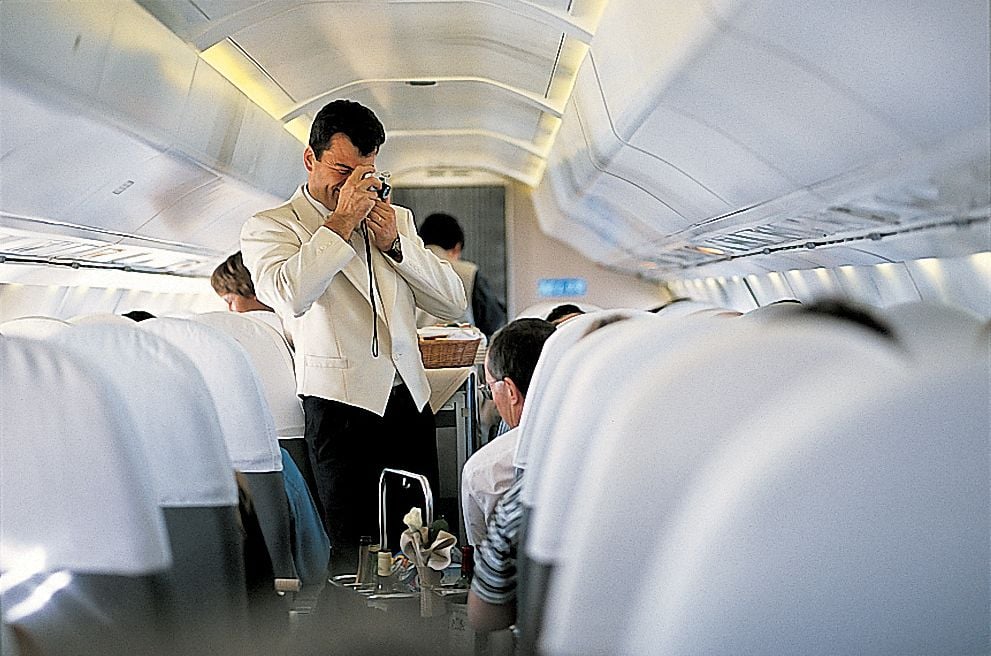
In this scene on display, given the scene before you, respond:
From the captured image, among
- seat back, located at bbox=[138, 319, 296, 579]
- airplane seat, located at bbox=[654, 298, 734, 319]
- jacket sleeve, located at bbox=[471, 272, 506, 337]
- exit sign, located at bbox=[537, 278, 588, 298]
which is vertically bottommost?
seat back, located at bbox=[138, 319, 296, 579]

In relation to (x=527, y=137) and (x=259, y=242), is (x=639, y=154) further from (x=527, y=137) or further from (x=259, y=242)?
(x=527, y=137)

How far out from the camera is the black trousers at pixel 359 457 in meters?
2.23

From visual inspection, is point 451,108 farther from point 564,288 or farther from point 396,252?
point 564,288

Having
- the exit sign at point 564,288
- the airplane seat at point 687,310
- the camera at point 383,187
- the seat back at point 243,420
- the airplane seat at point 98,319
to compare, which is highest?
the exit sign at point 564,288

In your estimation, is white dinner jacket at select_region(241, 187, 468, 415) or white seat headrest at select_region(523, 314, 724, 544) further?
white dinner jacket at select_region(241, 187, 468, 415)

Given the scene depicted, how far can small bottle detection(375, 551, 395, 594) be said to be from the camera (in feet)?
6.80

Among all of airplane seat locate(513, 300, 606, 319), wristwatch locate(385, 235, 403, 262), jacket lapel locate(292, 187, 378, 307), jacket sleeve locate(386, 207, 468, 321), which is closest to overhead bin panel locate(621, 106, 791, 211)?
airplane seat locate(513, 300, 606, 319)

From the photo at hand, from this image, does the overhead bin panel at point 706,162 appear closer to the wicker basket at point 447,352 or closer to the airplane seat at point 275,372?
the wicker basket at point 447,352

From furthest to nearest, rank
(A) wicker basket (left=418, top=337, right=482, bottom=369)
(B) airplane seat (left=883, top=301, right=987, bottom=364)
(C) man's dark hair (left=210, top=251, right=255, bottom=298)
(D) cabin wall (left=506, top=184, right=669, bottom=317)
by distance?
(D) cabin wall (left=506, top=184, right=669, bottom=317)
(A) wicker basket (left=418, top=337, right=482, bottom=369)
(C) man's dark hair (left=210, top=251, right=255, bottom=298)
(B) airplane seat (left=883, top=301, right=987, bottom=364)

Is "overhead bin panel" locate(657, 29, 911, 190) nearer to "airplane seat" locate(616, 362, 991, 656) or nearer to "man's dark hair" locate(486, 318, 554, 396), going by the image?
"man's dark hair" locate(486, 318, 554, 396)

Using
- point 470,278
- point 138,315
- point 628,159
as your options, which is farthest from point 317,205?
point 470,278

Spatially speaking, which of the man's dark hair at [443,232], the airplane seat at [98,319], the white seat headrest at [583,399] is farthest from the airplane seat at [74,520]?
the man's dark hair at [443,232]

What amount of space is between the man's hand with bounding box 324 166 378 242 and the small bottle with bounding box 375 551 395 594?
0.88 metres

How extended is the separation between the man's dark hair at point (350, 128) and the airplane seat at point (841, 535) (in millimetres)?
1913
